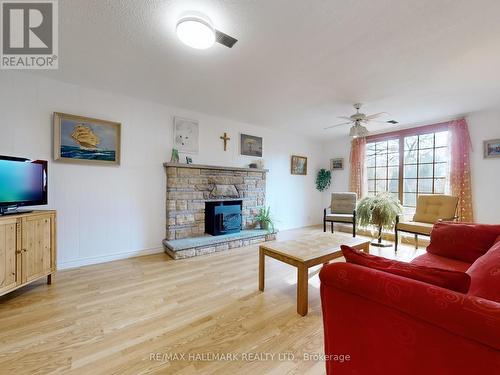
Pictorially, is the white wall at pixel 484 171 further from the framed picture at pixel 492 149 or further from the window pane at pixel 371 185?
the window pane at pixel 371 185

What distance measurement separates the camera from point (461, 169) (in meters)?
3.69

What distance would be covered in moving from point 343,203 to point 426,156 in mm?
1754

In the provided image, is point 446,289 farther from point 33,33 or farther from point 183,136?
point 183,136

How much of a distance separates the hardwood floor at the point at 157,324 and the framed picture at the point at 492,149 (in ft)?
11.4

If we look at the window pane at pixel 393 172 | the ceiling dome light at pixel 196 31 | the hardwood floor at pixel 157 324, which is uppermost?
the ceiling dome light at pixel 196 31

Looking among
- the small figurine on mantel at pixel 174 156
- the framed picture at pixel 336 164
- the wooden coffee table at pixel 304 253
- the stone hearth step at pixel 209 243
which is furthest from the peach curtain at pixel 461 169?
the small figurine on mantel at pixel 174 156

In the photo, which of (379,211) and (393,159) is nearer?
(379,211)

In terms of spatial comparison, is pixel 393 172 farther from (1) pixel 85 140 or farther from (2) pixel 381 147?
(1) pixel 85 140

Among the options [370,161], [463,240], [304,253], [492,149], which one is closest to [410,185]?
[370,161]

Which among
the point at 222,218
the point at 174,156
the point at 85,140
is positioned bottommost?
the point at 222,218

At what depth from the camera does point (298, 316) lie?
1.82 m

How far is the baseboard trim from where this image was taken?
2729mm

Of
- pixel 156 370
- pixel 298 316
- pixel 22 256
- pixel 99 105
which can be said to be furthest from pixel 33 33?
pixel 298 316

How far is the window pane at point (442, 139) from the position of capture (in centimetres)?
399
